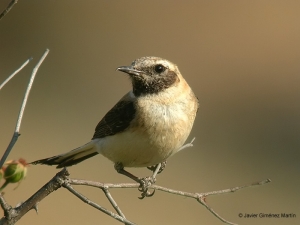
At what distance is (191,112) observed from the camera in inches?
168

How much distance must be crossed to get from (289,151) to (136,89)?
304 inches

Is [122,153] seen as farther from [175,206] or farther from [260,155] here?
[260,155]

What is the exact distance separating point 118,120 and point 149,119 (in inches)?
13.4

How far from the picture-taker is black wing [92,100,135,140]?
4.25 m

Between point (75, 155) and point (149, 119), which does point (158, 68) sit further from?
point (75, 155)

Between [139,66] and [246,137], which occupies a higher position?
[139,66]

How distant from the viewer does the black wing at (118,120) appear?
4.25m

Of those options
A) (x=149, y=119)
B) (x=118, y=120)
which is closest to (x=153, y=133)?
(x=149, y=119)

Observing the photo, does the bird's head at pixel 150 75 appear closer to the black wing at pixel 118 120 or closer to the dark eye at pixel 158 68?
the dark eye at pixel 158 68

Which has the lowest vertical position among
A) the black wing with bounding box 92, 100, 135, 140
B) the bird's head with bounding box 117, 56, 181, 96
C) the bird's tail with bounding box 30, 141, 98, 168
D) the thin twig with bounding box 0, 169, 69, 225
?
the bird's tail with bounding box 30, 141, 98, 168

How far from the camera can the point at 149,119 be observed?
4074 mm

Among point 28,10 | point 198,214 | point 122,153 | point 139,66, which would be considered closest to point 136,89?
point 139,66

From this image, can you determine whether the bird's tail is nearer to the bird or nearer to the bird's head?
the bird

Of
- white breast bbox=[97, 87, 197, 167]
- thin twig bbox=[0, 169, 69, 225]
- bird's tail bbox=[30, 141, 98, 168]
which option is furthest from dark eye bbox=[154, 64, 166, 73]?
thin twig bbox=[0, 169, 69, 225]
